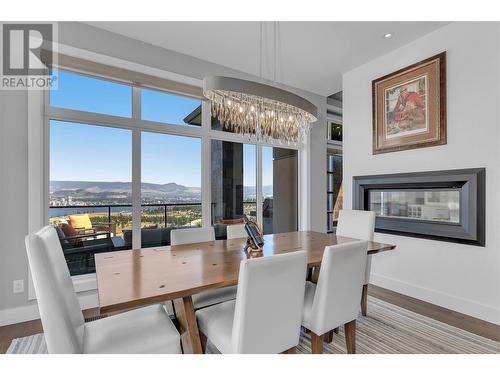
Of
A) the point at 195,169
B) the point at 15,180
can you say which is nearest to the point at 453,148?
the point at 195,169

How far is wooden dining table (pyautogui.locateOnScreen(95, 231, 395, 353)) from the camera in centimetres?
119

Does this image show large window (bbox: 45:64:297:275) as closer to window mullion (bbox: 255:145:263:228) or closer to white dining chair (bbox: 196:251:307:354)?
A: window mullion (bbox: 255:145:263:228)

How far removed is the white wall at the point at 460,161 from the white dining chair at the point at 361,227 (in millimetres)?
891

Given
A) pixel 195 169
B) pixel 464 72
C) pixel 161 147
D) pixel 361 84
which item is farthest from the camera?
pixel 361 84

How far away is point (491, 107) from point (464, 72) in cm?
46

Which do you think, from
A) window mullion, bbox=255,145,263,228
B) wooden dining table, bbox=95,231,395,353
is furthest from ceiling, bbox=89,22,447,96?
wooden dining table, bbox=95,231,395,353

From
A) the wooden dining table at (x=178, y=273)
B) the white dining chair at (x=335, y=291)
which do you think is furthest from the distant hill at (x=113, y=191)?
the white dining chair at (x=335, y=291)

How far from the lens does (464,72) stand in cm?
260

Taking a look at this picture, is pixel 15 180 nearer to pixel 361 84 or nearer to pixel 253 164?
pixel 253 164

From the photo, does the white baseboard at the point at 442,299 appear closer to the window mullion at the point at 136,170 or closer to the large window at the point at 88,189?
the window mullion at the point at 136,170

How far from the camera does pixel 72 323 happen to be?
49.6 inches

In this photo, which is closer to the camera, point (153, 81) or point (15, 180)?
point (15, 180)

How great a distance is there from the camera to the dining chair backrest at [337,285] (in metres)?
1.50

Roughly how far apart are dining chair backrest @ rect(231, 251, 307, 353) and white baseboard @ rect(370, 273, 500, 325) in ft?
7.33
